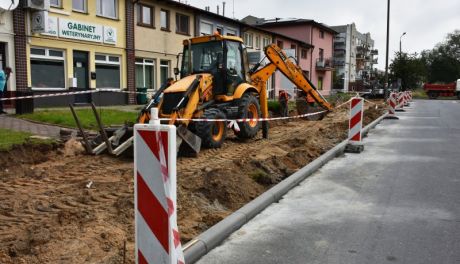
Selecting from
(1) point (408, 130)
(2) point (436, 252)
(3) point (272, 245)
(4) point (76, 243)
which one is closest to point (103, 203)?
(4) point (76, 243)

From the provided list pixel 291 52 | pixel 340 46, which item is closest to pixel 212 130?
pixel 291 52

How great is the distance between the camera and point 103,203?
5.68m

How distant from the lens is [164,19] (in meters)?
25.7

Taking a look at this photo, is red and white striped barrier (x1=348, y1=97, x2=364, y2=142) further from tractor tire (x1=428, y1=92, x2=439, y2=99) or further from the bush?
tractor tire (x1=428, y1=92, x2=439, y2=99)

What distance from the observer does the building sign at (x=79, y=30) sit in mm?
19172

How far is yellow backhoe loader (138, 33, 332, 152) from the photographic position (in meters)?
9.56

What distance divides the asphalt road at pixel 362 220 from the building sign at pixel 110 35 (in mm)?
15949

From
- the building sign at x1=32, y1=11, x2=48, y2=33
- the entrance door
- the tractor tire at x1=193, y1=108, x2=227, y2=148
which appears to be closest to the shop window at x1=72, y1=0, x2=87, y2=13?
the entrance door

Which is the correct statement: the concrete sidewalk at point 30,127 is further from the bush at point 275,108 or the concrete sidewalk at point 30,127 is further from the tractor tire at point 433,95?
the tractor tire at point 433,95

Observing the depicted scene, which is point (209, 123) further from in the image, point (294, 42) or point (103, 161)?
point (294, 42)

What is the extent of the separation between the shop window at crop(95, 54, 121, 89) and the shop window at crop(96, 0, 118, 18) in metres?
2.08

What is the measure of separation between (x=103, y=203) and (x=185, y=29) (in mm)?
22978

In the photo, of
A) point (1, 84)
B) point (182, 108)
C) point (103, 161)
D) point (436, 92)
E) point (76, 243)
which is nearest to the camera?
point (76, 243)

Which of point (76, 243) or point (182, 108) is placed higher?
point (182, 108)
